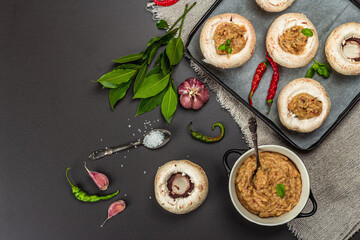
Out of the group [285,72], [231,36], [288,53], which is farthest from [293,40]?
[231,36]

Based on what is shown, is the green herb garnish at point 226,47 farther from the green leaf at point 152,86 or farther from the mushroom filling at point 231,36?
the green leaf at point 152,86

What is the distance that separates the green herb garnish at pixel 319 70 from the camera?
2.94m

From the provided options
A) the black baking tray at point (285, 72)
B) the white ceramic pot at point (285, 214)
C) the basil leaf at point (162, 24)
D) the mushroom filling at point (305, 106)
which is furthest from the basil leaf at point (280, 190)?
the basil leaf at point (162, 24)

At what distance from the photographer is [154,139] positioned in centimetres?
316

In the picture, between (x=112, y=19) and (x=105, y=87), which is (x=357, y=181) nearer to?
(x=105, y=87)

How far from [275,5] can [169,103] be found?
1.18m

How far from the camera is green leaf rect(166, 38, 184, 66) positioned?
2979 mm

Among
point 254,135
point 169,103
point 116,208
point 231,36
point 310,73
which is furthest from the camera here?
point 116,208

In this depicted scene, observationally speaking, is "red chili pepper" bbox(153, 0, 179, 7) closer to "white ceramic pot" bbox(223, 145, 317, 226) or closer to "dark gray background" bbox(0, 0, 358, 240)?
"dark gray background" bbox(0, 0, 358, 240)

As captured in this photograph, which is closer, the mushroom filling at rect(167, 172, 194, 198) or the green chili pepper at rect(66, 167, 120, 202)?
the mushroom filling at rect(167, 172, 194, 198)

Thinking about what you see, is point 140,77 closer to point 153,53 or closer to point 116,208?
point 153,53

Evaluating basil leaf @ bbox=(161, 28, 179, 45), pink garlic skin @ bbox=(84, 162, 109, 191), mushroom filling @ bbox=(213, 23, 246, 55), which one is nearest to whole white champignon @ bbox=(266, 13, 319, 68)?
mushroom filling @ bbox=(213, 23, 246, 55)

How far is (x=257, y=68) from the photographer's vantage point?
9.80 feet

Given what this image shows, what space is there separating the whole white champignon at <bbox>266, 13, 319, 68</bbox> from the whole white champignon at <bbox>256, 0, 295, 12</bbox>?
7 centimetres
